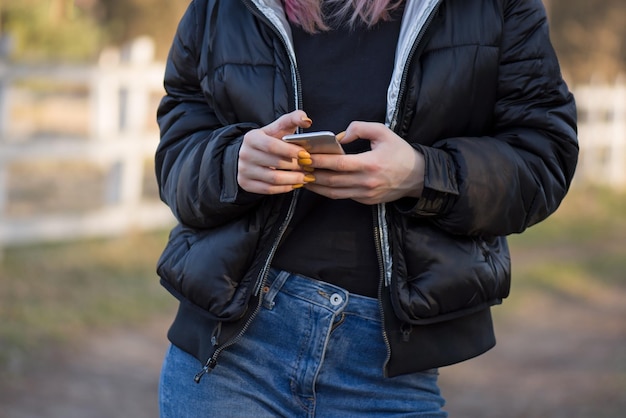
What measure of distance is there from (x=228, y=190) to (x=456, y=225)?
468mm

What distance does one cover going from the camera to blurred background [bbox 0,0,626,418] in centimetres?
499

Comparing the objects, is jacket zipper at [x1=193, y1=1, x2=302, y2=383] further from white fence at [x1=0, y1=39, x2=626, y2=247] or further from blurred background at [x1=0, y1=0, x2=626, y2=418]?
white fence at [x1=0, y1=39, x2=626, y2=247]

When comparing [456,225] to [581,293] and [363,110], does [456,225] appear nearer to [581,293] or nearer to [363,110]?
[363,110]

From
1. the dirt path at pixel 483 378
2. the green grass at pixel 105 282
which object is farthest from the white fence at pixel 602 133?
the dirt path at pixel 483 378

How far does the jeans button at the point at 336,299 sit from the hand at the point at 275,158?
264 millimetres

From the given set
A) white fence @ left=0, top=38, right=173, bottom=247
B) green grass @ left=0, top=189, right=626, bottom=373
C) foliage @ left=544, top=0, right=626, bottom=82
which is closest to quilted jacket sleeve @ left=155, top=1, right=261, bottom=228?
green grass @ left=0, top=189, right=626, bottom=373

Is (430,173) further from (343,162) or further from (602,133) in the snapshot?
(602,133)

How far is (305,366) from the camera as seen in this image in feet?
6.28

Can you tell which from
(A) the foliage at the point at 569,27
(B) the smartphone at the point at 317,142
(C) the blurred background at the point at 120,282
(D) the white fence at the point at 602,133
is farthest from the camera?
(A) the foliage at the point at 569,27

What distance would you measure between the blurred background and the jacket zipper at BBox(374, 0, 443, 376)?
2.29 meters

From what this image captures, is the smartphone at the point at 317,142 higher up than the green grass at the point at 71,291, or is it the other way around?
the smartphone at the point at 317,142

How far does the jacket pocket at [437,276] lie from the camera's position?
1.84 metres

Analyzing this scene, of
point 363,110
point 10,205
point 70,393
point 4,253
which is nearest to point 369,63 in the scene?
point 363,110

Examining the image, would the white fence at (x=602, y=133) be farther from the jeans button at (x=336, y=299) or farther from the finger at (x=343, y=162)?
the finger at (x=343, y=162)
